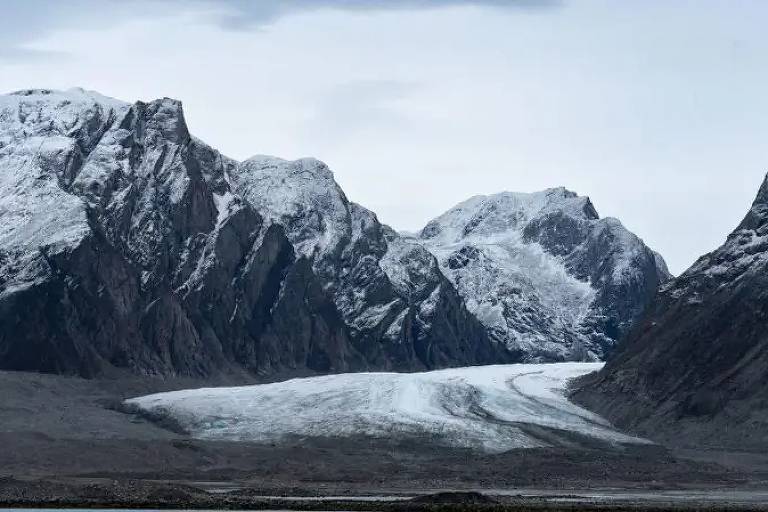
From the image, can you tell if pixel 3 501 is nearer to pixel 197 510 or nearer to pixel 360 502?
pixel 197 510

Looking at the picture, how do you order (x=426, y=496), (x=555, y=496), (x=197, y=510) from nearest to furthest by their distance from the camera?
(x=197, y=510), (x=426, y=496), (x=555, y=496)

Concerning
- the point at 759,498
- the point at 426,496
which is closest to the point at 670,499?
the point at 759,498

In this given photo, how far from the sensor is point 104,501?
174 metres

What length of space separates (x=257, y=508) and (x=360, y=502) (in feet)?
38.5

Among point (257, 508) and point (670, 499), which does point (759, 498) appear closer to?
point (670, 499)

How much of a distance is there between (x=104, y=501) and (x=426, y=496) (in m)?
30.2

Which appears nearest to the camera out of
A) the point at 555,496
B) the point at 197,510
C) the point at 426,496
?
the point at 197,510

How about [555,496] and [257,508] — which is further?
[555,496]

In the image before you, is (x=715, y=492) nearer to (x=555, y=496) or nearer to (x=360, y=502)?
(x=555, y=496)

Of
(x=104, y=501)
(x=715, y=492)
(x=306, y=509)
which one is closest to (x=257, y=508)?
(x=306, y=509)

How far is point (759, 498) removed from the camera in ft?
606

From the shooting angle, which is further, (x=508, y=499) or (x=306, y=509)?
(x=508, y=499)

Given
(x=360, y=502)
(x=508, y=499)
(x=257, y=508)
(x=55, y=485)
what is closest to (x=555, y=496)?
(x=508, y=499)

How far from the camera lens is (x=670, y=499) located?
609ft
